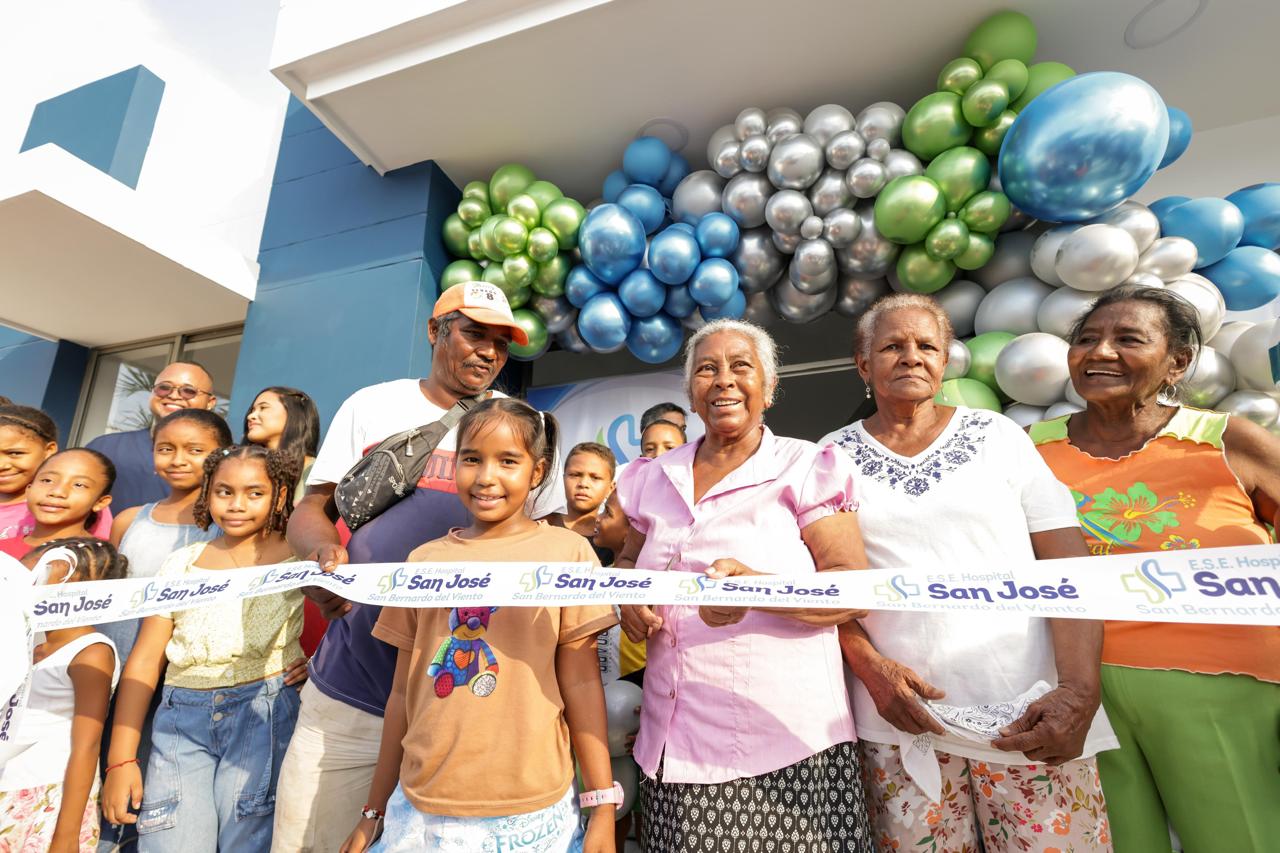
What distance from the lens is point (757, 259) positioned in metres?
3.89

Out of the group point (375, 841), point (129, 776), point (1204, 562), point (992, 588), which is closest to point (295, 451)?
point (129, 776)

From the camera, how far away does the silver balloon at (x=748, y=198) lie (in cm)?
379

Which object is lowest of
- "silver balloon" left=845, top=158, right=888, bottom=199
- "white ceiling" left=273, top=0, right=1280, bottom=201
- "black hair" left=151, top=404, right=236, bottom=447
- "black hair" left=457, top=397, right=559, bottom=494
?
"black hair" left=457, top=397, right=559, bottom=494

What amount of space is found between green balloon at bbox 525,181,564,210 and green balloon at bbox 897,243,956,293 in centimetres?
240

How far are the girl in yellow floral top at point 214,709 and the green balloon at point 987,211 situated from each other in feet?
11.8

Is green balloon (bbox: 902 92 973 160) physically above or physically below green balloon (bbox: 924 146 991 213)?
above

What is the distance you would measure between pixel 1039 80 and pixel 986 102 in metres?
0.41

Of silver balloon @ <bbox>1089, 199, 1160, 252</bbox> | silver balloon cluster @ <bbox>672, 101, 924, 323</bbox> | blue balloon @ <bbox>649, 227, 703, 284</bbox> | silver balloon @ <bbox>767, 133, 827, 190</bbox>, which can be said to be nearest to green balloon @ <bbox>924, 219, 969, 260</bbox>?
silver balloon cluster @ <bbox>672, 101, 924, 323</bbox>

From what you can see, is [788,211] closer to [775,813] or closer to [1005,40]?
[1005,40]

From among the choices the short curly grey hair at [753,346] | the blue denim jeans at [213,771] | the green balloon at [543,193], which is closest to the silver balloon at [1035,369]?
the short curly grey hair at [753,346]

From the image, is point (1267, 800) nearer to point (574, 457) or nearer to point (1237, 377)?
point (1237, 377)

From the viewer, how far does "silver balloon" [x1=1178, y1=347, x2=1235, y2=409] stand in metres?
2.86

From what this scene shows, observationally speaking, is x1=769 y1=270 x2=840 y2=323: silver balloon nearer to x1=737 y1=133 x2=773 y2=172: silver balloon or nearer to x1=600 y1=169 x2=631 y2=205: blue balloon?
x1=737 y1=133 x2=773 y2=172: silver balloon

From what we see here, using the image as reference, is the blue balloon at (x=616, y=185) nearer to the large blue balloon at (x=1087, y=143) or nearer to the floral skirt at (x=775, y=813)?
the large blue balloon at (x=1087, y=143)
